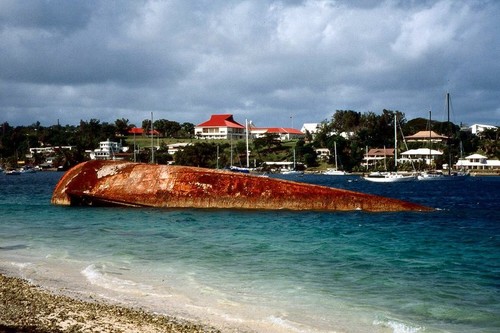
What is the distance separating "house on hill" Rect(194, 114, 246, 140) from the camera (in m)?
144

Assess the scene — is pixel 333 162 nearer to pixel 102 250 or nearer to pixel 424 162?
pixel 424 162

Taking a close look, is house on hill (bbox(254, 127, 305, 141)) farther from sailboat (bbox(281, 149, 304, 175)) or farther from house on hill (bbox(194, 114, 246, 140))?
sailboat (bbox(281, 149, 304, 175))

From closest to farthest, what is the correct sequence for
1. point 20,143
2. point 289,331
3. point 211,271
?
point 289,331
point 211,271
point 20,143

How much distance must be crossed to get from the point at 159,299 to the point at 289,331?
255cm

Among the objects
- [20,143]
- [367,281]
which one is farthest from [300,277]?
[20,143]

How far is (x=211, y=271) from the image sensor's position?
1083cm

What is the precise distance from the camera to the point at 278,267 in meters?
11.2

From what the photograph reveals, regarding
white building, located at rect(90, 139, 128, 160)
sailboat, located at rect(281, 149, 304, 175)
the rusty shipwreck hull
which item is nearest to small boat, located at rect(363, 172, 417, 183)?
sailboat, located at rect(281, 149, 304, 175)

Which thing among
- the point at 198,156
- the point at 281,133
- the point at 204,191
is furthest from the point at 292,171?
the point at 204,191

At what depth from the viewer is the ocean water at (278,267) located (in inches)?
306

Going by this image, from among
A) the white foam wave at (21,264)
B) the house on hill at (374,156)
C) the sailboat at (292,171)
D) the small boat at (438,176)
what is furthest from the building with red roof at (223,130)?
the white foam wave at (21,264)

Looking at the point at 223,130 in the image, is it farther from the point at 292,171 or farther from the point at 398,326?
the point at 398,326

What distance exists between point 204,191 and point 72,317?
14894 mm

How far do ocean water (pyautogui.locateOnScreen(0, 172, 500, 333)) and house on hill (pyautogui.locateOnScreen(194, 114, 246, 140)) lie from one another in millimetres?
124246
